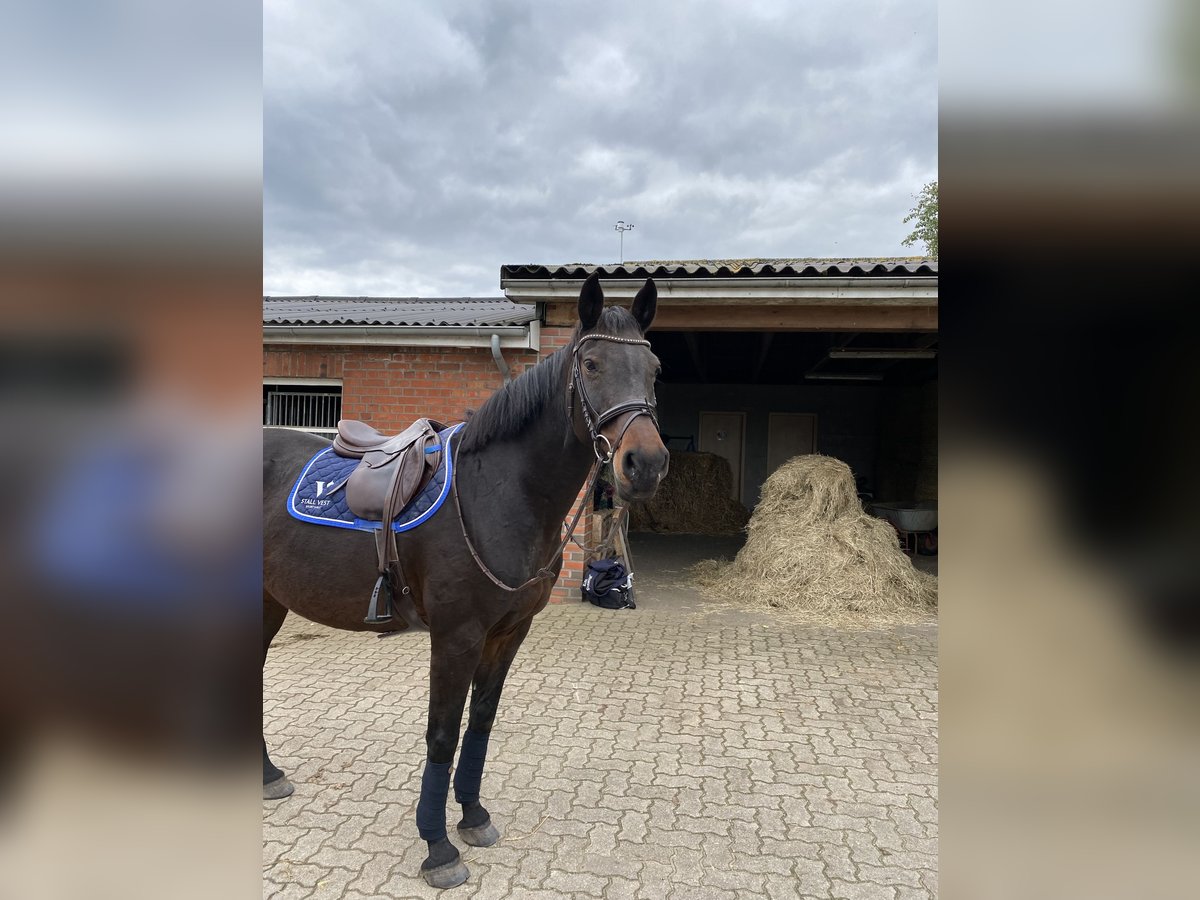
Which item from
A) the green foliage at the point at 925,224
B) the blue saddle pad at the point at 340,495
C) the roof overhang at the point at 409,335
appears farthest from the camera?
the green foliage at the point at 925,224

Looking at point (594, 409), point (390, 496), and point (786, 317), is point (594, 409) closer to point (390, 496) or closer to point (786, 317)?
point (390, 496)

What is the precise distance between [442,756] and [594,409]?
4.72 feet

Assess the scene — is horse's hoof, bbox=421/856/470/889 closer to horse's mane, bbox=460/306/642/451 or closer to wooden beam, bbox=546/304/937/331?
horse's mane, bbox=460/306/642/451

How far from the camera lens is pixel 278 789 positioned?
2.90 metres

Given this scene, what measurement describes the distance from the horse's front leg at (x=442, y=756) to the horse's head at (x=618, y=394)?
37.0 inches

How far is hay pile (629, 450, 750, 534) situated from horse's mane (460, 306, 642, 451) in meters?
10.2

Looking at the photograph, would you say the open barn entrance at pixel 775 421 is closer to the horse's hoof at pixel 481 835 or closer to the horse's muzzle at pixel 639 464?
the horse's hoof at pixel 481 835

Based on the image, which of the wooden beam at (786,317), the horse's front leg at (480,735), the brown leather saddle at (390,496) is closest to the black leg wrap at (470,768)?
the horse's front leg at (480,735)

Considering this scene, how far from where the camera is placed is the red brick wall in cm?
653

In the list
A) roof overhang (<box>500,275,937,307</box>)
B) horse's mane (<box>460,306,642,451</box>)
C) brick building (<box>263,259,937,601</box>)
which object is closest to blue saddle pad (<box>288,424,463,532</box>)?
horse's mane (<box>460,306,642,451</box>)

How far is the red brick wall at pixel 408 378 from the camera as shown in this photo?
653 cm
